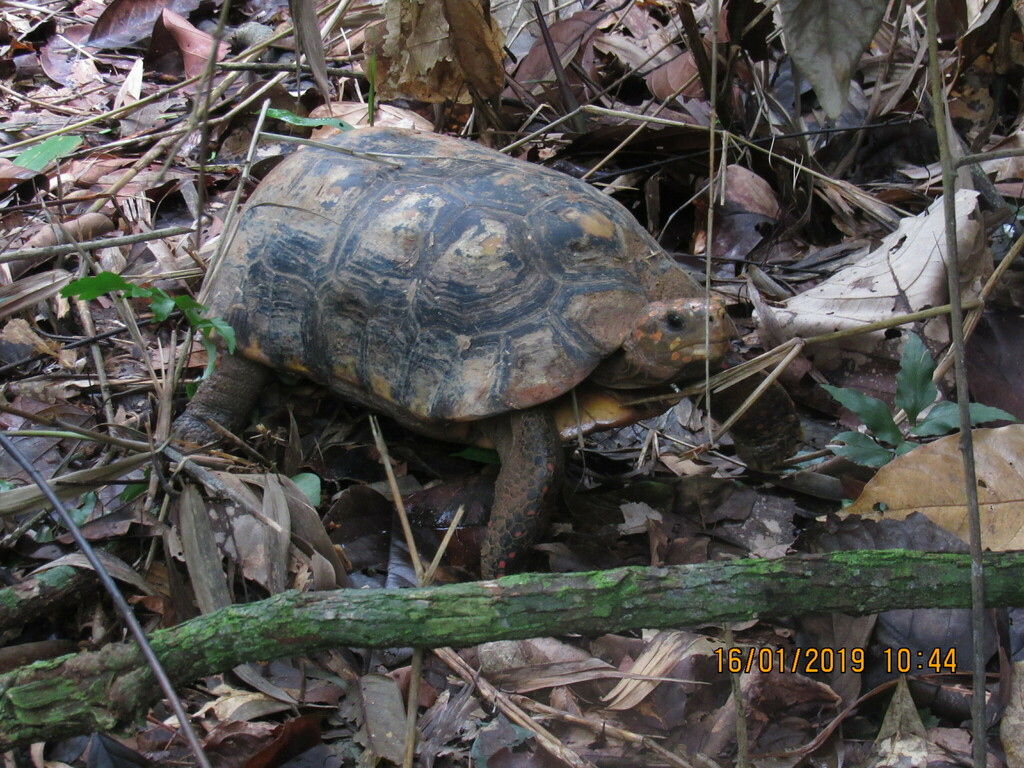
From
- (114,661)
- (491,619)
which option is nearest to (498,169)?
(491,619)

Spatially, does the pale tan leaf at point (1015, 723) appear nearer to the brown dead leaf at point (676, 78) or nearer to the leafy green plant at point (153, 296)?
the leafy green plant at point (153, 296)

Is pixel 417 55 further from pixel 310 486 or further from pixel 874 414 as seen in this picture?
pixel 874 414

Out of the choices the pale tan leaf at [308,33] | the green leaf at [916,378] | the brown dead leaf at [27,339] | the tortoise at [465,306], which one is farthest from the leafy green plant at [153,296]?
the green leaf at [916,378]

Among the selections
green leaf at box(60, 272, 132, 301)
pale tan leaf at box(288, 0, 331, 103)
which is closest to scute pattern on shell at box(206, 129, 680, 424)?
pale tan leaf at box(288, 0, 331, 103)

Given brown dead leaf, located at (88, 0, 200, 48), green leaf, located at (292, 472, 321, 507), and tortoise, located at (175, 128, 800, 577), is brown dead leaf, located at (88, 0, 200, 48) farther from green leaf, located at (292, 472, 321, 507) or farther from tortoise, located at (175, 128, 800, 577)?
green leaf, located at (292, 472, 321, 507)

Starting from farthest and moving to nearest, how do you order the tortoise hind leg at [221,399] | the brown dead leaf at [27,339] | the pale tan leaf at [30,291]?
the brown dead leaf at [27,339] → the tortoise hind leg at [221,399] → the pale tan leaf at [30,291]

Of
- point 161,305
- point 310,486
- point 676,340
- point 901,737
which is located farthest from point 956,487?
point 161,305

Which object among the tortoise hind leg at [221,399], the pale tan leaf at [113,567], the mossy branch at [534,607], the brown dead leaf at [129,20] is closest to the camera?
the mossy branch at [534,607]
